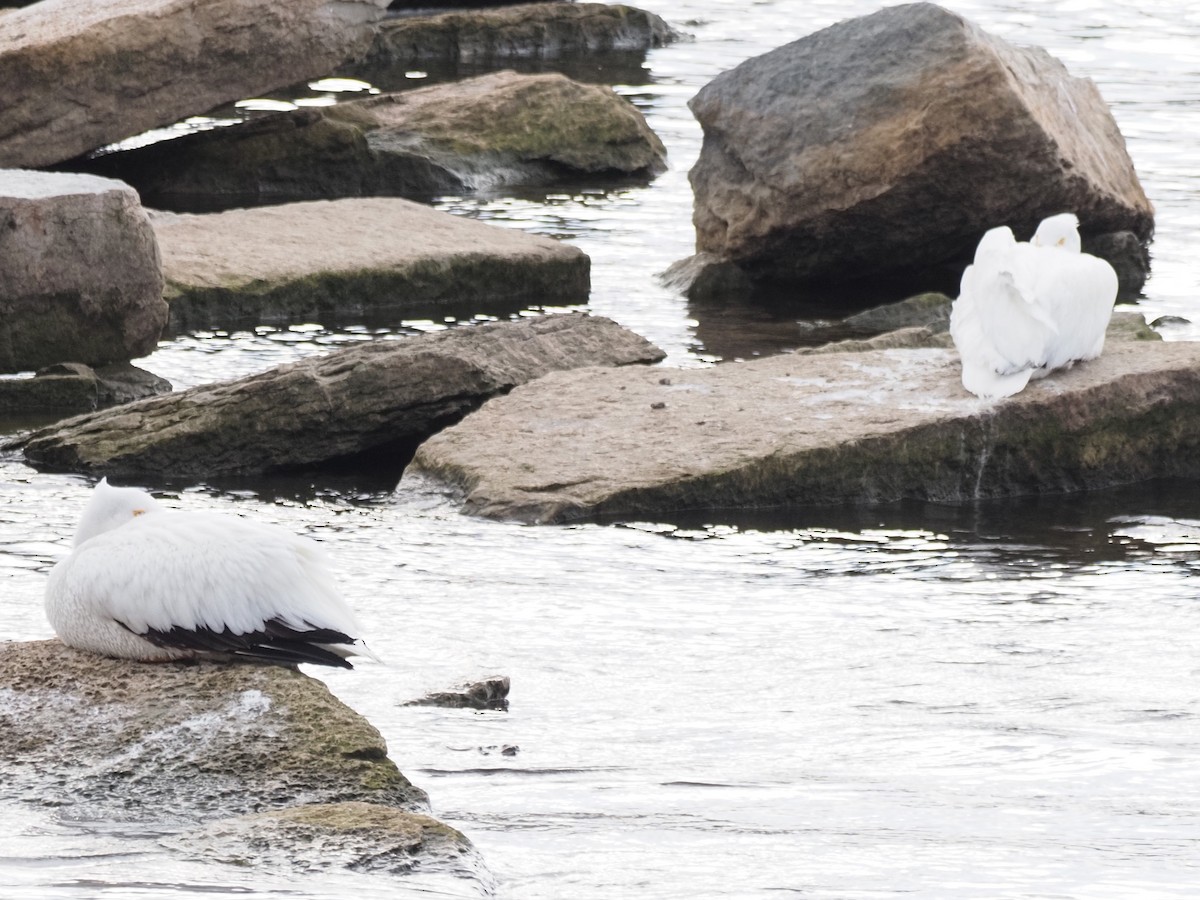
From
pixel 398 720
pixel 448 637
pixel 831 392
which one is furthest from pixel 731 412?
pixel 398 720

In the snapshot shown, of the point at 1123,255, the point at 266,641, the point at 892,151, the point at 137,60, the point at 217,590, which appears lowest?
the point at 1123,255

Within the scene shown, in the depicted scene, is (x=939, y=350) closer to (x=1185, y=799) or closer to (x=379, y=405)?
(x=379, y=405)

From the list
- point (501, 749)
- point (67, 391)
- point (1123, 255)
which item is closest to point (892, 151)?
point (1123, 255)

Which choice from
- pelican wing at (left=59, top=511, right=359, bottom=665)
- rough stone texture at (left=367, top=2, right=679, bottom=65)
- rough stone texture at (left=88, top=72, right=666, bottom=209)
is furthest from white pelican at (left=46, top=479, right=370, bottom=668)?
rough stone texture at (left=367, top=2, right=679, bottom=65)

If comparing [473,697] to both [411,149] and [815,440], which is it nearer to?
[815,440]

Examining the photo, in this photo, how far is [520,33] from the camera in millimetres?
21844

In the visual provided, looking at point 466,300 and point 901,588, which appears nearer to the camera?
point 901,588

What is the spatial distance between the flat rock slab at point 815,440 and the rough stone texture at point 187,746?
273cm

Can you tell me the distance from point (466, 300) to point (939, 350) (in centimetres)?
356

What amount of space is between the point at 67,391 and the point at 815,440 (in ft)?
10.7

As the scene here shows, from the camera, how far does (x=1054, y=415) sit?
7.74m

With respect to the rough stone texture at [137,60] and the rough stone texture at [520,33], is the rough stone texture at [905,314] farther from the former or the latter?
the rough stone texture at [520,33]

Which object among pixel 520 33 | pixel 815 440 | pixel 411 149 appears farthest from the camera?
pixel 520 33

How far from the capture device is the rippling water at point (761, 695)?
4.28 metres
